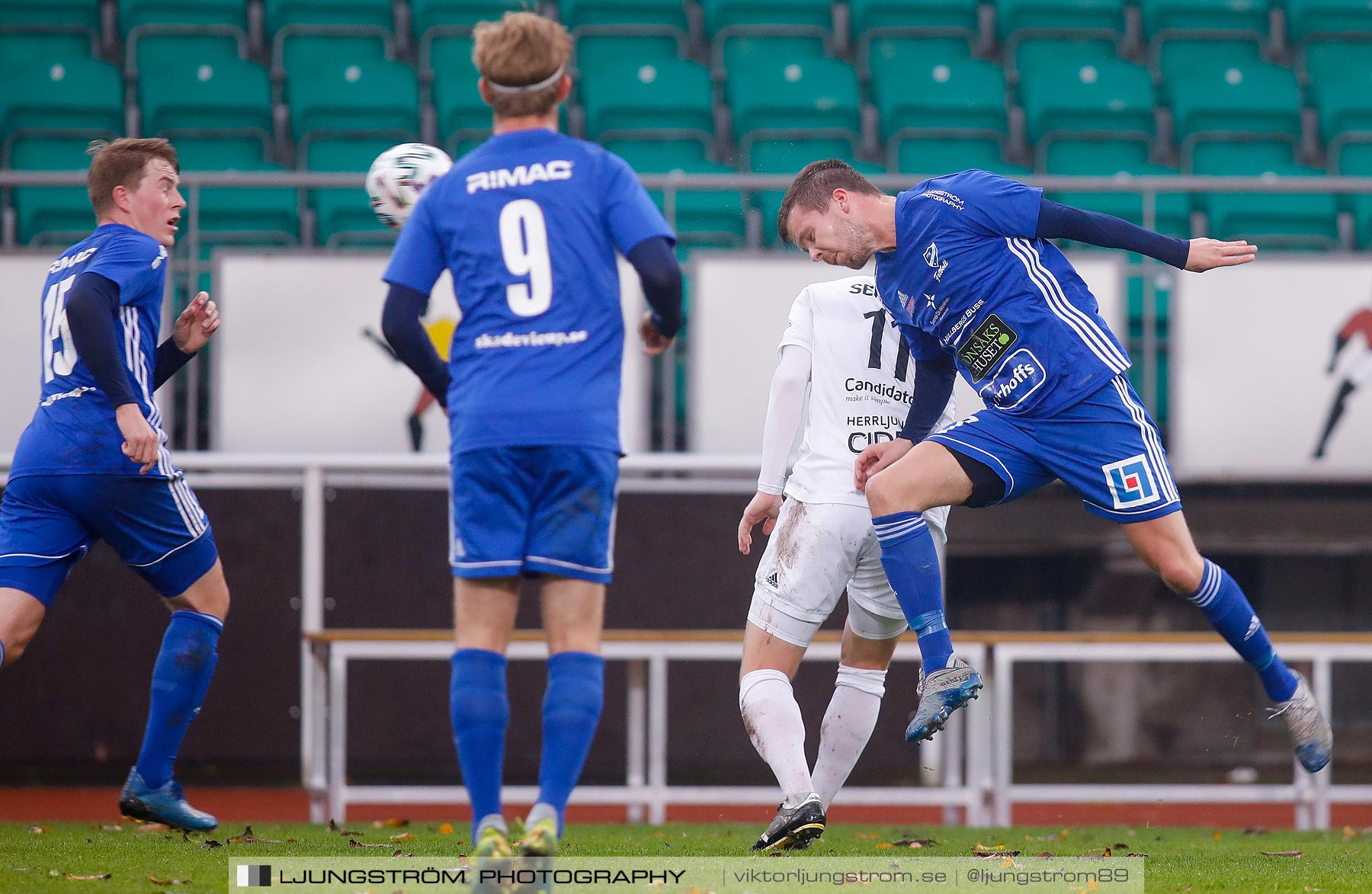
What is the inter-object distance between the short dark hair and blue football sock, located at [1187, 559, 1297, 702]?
1.55 m

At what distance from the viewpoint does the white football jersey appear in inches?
199

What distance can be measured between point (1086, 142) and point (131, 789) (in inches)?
313

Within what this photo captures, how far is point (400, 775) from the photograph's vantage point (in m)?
8.50

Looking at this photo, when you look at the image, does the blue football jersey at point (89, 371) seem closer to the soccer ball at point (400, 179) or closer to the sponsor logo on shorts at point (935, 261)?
the soccer ball at point (400, 179)

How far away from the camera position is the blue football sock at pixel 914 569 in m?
4.54

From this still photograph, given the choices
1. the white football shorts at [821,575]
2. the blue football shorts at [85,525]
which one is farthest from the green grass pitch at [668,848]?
the blue football shorts at [85,525]

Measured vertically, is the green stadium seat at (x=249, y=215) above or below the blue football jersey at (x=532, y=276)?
above

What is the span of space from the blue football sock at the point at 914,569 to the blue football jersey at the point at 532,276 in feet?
4.07

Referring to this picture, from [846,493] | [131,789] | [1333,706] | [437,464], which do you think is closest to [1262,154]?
[1333,706]

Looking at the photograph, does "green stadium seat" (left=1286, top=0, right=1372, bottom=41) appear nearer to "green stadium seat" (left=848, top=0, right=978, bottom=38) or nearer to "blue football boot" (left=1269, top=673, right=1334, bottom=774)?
"green stadium seat" (left=848, top=0, right=978, bottom=38)

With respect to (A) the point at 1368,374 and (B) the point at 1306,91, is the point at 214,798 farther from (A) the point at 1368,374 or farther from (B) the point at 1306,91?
(B) the point at 1306,91

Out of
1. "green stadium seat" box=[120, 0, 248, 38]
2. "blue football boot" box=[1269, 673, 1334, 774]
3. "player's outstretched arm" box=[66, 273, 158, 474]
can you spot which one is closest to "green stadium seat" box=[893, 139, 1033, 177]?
"green stadium seat" box=[120, 0, 248, 38]

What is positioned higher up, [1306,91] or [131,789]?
[1306,91]

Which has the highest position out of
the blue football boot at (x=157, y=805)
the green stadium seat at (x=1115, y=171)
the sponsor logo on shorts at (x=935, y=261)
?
the green stadium seat at (x=1115, y=171)
